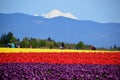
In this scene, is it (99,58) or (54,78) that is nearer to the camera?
(54,78)

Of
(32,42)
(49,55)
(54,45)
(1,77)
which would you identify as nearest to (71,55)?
(49,55)

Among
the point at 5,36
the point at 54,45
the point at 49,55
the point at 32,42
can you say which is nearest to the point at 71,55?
the point at 49,55

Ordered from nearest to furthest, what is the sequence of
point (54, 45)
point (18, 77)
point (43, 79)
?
point (43, 79) < point (18, 77) < point (54, 45)

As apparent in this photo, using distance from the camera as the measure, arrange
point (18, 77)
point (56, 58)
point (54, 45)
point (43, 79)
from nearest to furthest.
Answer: point (43, 79) < point (18, 77) < point (56, 58) < point (54, 45)

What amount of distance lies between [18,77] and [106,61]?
1144cm

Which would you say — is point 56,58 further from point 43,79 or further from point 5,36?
point 5,36

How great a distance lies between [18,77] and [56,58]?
10600 mm

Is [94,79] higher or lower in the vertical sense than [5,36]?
lower

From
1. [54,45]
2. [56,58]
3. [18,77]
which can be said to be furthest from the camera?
[54,45]

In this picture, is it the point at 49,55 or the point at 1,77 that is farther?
the point at 49,55

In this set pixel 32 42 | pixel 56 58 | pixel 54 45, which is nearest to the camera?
pixel 56 58

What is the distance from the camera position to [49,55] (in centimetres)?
2194

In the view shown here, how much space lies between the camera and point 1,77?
34.6ft

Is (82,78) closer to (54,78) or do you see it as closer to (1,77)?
(54,78)
